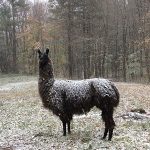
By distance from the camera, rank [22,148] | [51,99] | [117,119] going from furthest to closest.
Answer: [117,119] < [51,99] < [22,148]

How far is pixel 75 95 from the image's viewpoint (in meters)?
11.5

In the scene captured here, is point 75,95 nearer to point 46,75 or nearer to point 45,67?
point 46,75

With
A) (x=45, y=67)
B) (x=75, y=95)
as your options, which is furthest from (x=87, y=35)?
(x=75, y=95)

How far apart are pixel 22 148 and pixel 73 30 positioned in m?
29.7

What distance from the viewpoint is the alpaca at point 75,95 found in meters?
11.2

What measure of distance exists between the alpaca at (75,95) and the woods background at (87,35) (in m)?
25.6

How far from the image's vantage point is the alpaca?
11195 mm

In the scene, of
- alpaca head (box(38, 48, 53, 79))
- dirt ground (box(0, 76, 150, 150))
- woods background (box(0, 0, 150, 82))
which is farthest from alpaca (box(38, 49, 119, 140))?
woods background (box(0, 0, 150, 82))

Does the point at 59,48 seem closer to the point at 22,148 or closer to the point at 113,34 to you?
the point at 113,34

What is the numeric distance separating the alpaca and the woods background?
25.6 m

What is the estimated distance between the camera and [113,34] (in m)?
47.2

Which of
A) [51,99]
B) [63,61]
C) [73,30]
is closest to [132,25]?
[73,30]

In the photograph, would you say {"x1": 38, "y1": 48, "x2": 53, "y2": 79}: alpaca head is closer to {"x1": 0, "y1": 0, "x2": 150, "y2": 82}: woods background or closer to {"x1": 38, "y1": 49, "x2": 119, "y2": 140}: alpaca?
{"x1": 38, "y1": 49, "x2": 119, "y2": 140}: alpaca

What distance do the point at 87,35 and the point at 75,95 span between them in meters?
29.1
